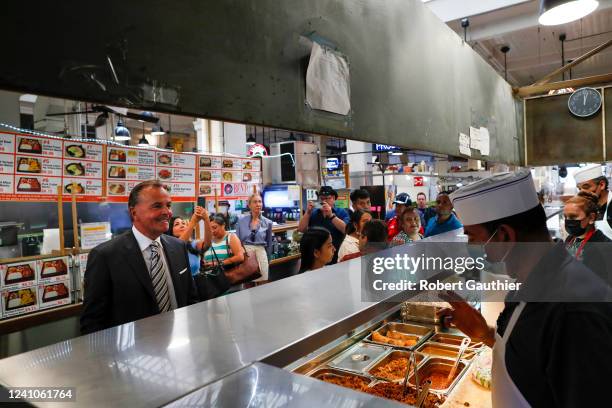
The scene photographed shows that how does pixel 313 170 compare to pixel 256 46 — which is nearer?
pixel 256 46

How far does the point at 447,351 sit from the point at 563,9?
6.30 ft

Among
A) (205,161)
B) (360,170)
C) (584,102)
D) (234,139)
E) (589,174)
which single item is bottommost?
(589,174)

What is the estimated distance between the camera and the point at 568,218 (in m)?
3.72

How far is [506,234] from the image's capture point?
4.49 feet

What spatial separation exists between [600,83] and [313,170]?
3.65m

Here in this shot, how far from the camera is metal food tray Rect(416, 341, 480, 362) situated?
86.2 inches

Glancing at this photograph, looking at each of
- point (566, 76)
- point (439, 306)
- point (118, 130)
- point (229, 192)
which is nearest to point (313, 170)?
point (229, 192)

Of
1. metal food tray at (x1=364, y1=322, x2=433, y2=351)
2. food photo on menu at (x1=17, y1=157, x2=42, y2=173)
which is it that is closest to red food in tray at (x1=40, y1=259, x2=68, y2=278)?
food photo on menu at (x1=17, y1=157, x2=42, y2=173)

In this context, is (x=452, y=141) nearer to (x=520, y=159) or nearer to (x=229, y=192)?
(x=520, y=159)

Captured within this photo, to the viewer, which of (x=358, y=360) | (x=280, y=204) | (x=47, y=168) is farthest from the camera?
(x=280, y=204)

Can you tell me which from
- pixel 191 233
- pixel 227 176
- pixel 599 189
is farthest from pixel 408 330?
pixel 227 176

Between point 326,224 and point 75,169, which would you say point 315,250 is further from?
point 75,169

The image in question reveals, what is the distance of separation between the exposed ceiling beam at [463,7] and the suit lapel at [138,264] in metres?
3.20

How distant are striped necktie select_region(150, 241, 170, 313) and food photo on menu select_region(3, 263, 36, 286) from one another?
209 centimetres
